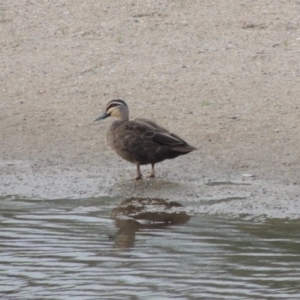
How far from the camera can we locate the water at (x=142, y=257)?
22.1 ft

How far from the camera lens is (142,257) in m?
7.35

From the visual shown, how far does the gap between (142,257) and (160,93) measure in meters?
4.99

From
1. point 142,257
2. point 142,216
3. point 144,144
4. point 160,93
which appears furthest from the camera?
point 160,93

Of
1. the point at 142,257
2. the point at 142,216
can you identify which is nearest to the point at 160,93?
the point at 142,216

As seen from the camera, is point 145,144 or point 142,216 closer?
point 142,216

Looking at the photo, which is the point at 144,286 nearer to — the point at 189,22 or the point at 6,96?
the point at 6,96

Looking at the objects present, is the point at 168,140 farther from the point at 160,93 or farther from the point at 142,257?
the point at 142,257

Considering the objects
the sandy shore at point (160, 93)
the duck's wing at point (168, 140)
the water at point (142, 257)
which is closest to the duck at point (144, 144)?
the duck's wing at point (168, 140)

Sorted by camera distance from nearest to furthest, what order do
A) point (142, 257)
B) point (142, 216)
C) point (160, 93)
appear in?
point (142, 257), point (142, 216), point (160, 93)

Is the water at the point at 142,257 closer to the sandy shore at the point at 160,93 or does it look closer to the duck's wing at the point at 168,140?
the sandy shore at the point at 160,93

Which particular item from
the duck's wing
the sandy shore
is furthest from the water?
the duck's wing

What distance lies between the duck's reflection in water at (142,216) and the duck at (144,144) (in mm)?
723

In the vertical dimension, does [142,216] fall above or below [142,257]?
above

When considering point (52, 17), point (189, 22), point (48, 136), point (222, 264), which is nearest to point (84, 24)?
point (52, 17)
